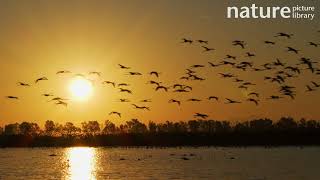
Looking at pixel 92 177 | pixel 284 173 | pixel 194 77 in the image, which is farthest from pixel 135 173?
pixel 194 77

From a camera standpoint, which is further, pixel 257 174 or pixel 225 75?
pixel 257 174

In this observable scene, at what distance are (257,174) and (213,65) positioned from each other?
131ft

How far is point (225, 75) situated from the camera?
60938 millimetres

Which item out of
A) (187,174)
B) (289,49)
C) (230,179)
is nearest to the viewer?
(289,49)

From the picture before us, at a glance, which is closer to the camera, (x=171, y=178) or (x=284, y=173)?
(x=171, y=178)

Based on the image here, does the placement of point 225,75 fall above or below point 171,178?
above

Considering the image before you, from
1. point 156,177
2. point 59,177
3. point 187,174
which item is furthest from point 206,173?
point 59,177

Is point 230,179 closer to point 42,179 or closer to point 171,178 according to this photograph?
point 171,178

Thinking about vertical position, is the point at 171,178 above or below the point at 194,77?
below

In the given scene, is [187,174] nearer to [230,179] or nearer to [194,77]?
[230,179]

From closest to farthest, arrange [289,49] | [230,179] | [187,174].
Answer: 1. [289,49]
2. [230,179]
3. [187,174]

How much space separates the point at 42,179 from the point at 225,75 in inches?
1524

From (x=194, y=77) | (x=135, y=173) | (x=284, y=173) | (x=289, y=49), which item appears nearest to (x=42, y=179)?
(x=135, y=173)

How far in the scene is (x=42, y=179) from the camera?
3659 inches
